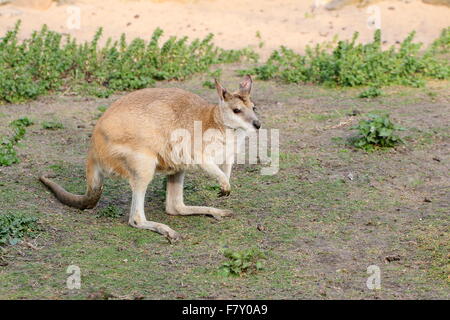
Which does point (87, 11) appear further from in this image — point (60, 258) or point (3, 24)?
point (60, 258)

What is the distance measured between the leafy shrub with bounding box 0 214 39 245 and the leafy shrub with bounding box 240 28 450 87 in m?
4.02

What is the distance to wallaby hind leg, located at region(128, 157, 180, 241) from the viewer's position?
5133 mm

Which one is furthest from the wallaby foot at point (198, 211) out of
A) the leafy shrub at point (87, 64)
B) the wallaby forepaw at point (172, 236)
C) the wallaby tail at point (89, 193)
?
the leafy shrub at point (87, 64)

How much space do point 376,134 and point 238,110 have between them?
1824 mm

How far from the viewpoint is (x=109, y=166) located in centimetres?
523

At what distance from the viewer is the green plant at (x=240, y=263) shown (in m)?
4.49

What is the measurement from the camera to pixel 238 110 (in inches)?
203

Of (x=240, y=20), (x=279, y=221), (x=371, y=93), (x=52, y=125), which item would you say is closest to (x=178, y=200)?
(x=279, y=221)

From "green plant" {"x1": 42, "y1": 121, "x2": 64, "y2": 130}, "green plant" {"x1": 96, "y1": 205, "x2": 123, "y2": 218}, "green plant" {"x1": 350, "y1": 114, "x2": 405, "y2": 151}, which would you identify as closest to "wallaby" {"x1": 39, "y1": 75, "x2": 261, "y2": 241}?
"green plant" {"x1": 96, "y1": 205, "x2": 123, "y2": 218}

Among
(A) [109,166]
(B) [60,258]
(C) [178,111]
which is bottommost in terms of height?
(B) [60,258]

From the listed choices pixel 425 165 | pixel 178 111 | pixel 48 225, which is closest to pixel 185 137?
pixel 178 111

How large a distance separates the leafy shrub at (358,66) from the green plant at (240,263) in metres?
3.94

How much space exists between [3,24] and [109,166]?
5042mm

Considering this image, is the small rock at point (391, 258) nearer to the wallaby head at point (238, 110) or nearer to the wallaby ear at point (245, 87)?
the wallaby head at point (238, 110)
